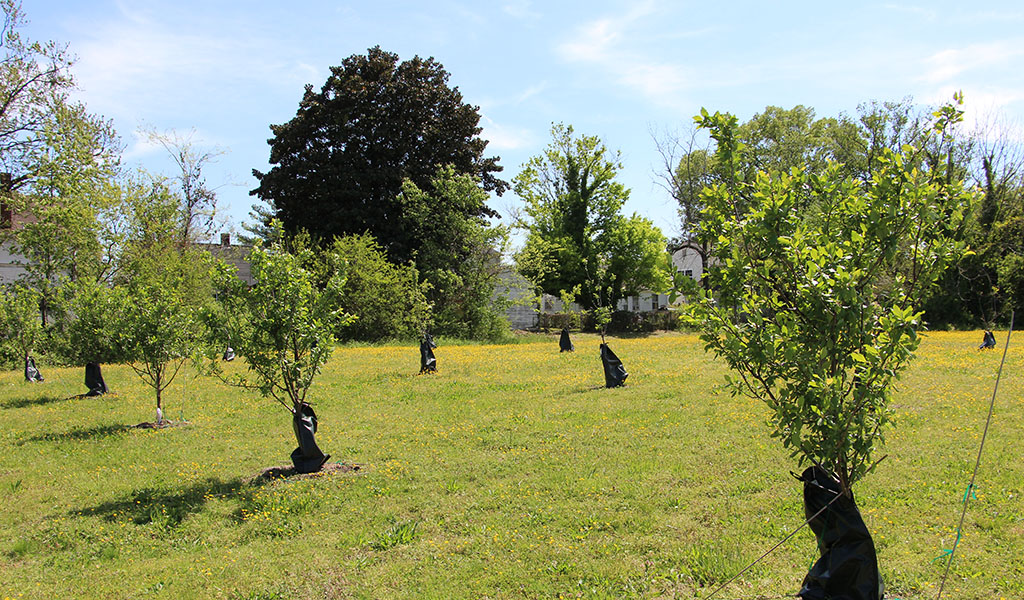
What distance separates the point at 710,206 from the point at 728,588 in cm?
313

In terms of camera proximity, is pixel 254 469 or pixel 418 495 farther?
pixel 254 469

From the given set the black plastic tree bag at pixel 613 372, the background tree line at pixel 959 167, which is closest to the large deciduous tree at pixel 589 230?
the background tree line at pixel 959 167

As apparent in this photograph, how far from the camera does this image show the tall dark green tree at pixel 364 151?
37.0 m

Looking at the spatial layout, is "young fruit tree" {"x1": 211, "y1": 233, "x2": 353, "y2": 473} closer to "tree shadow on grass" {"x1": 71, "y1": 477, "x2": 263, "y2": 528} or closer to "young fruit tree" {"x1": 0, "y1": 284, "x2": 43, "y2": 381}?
"tree shadow on grass" {"x1": 71, "y1": 477, "x2": 263, "y2": 528}

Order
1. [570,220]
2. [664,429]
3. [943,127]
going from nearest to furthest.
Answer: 1. [943,127]
2. [664,429]
3. [570,220]

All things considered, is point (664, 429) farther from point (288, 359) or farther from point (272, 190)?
point (272, 190)

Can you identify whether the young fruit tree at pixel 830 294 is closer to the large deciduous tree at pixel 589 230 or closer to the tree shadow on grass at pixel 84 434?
the tree shadow on grass at pixel 84 434

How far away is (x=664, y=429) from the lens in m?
11.0

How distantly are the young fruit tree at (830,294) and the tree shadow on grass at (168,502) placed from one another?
680 cm

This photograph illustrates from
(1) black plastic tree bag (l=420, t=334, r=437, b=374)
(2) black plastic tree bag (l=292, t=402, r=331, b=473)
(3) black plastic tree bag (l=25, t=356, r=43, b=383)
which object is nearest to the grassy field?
(2) black plastic tree bag (l=292, t=402, r=331, b=473)

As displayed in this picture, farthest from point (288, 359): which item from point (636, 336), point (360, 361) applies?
point (636, 336)

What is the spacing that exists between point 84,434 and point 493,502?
9.63 m

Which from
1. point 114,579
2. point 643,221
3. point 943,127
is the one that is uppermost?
point 643,221

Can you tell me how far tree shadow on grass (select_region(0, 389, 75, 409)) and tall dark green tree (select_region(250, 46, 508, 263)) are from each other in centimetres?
Result: 2032
